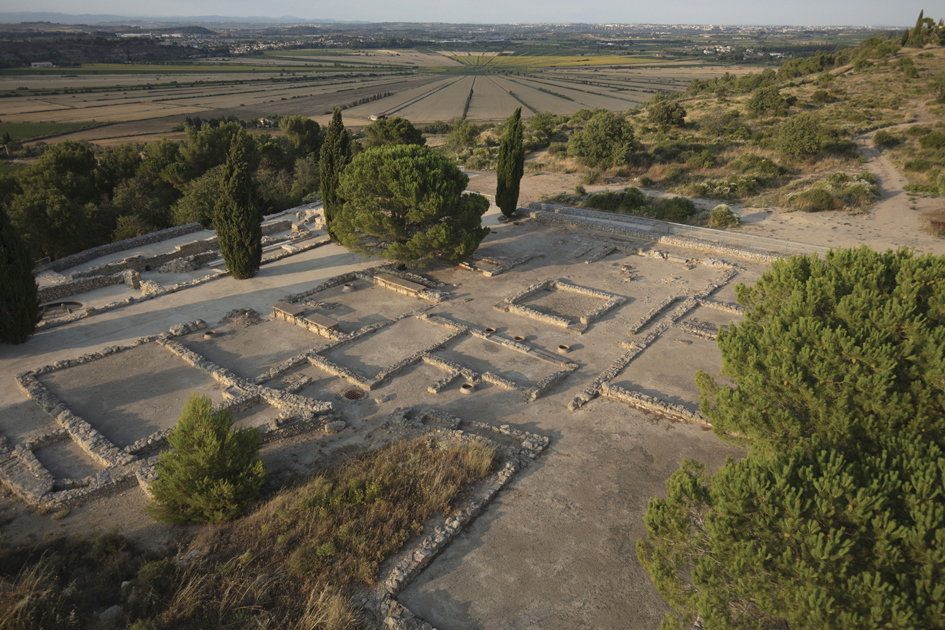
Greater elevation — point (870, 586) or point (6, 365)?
point (870, 586)

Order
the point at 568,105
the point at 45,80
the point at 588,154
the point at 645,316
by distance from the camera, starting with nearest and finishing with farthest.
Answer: the point at 645,316 → the point at 588,154 → the point at 568,105 → the point at 45,80

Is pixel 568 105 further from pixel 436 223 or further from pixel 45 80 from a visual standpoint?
pixel 45 80

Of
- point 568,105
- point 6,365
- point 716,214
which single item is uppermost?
point 568,105

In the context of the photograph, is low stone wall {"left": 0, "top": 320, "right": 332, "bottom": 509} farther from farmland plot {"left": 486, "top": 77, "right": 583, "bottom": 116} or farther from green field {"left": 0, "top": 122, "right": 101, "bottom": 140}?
farmland plot {"left": 486, "top": 77, "right": 583, "bottom": 116}

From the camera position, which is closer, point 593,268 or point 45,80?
point 593,268

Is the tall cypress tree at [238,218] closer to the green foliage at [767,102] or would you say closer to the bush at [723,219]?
the bush at [723,219]

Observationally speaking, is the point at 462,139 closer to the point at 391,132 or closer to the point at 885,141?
the point at 391,132

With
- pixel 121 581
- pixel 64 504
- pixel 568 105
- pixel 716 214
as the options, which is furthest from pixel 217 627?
pixel 568 105

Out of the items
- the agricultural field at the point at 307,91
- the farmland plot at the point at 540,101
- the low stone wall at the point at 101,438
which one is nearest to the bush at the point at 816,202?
the low stone wall at the point at 101,438
